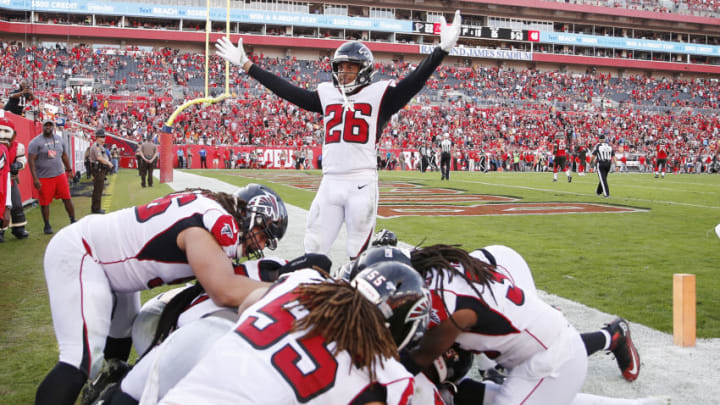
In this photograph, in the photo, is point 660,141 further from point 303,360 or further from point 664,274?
point 303,360

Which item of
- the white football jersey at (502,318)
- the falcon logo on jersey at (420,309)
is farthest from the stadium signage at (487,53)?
the falcon logo on jersey at (420,309)

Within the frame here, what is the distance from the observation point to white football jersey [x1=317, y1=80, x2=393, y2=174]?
14.8 ft

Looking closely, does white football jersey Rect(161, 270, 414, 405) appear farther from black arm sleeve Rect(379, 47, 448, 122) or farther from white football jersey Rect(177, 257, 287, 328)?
black arm sleeve Rect(379, 47, 448, 122)

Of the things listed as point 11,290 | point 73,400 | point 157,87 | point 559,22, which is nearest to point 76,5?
point 157,87

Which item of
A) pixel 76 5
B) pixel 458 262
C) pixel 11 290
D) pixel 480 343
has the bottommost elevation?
pixel 11 290

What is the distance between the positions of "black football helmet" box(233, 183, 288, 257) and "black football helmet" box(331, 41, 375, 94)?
68.3 inches

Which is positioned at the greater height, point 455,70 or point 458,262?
point 455,70

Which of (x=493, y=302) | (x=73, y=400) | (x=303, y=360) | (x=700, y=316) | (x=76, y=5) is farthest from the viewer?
(x=76, y=5)

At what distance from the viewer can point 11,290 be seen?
531cm

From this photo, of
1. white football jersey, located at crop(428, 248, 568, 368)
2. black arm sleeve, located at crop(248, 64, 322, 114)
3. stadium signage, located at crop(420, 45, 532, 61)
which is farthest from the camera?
stadium signage, located at crop(420, 45, 532, 61)

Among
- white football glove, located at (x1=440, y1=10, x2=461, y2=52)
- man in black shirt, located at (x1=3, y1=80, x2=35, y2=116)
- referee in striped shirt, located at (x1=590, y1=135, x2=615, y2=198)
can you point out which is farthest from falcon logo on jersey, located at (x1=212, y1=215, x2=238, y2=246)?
referee in striped shirt, located at (x1=590, y1=135, x2=615, y2=198)

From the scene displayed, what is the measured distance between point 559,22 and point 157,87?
142 ft

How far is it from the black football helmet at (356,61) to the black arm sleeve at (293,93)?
1.05ft

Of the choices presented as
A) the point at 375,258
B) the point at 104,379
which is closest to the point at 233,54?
the point at 104,379
